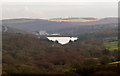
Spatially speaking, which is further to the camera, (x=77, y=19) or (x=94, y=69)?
(x=77, y=19)

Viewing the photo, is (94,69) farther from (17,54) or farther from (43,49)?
(43,49)

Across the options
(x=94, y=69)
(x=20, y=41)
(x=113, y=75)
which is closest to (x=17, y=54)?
(x=20, y=41)

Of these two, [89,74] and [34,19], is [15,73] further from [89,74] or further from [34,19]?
[34,19]

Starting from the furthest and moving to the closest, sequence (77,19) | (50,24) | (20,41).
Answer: (77,19) → (50,24) → (20,41)

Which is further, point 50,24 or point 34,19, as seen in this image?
point 34,19

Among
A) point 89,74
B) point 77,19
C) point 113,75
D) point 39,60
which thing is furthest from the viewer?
point 77,19

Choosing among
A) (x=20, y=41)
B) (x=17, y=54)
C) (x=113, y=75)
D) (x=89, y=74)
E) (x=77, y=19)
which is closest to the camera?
(x=113, y=75)

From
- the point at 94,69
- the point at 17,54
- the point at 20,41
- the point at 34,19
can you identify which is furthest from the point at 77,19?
the point at 94,69

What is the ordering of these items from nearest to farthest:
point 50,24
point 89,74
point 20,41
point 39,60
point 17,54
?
point 89,74, point 39,60, point 17,54, point 20,41, point 50,24

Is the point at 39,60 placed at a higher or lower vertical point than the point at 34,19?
lower

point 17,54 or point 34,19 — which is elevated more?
point 34,19
